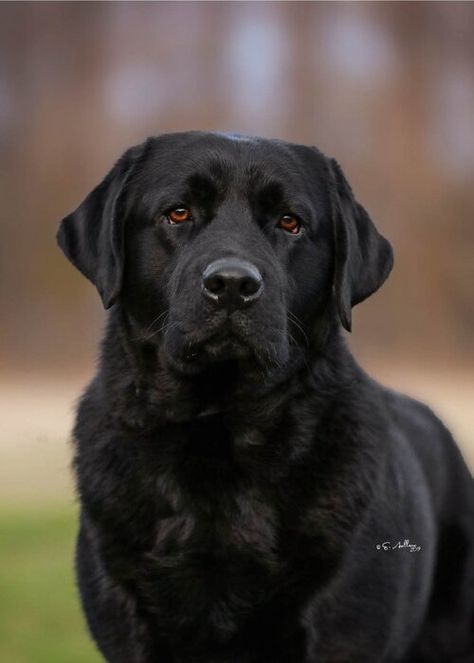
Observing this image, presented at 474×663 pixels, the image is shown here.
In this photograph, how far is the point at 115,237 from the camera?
3.17 m

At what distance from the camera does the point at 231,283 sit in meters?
2.75

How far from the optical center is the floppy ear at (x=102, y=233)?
3.12 m

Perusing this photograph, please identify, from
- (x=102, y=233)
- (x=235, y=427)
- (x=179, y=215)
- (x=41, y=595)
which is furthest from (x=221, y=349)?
(x=41, y=595)

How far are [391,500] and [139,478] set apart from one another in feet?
2.43

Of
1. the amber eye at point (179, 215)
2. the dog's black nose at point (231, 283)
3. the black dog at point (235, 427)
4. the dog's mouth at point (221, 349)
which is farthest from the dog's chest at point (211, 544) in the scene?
the amber eye at point (179, 215)

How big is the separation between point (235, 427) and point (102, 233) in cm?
69

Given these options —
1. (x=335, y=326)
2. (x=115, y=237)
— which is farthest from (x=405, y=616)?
(x=115, y=237)

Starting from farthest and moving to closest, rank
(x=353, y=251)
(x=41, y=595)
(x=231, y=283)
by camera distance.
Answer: (x=41, y=595) → (x=353, y=251) → (x=231, y=283)

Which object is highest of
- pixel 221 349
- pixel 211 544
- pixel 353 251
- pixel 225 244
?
pixel 225 244

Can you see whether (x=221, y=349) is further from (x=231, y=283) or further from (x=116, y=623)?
(x=116, y=623)

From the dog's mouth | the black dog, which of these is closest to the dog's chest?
the black dog

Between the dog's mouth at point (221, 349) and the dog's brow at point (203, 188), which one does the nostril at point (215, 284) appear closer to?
the dog's mouth at point (221, 349)

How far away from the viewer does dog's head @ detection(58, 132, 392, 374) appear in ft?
9.31

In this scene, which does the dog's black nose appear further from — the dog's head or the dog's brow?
the dog's brow
